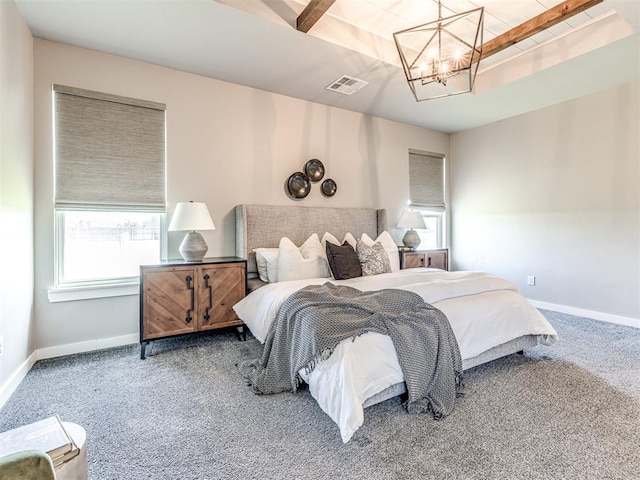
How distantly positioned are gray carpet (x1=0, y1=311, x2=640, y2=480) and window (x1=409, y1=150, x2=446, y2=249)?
3139 millimetres

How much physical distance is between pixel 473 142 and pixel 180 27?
4.69 m

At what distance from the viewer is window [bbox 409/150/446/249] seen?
5512 millimetres

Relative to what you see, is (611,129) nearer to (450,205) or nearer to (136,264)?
(450,205)

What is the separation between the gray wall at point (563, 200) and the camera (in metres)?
3.92

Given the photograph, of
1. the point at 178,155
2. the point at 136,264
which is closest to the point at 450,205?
the point at 178,155

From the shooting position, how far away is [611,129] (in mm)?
3994

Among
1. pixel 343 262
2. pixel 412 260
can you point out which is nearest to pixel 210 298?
pixel 343 262

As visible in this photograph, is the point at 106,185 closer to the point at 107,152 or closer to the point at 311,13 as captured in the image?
the point at 107,152

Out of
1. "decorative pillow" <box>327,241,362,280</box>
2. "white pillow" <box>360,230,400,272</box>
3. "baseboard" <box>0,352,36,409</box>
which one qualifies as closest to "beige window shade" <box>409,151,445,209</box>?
"white pillow" <box>360,230,400,272</box>

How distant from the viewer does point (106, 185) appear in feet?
10.5

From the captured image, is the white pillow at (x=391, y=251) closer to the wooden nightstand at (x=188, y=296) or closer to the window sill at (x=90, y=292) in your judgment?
the wooden nightstand at (x=188, y=296)

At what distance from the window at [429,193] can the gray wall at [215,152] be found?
24cm

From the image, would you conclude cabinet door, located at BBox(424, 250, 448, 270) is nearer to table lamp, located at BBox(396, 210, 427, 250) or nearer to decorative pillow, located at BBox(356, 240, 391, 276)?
table lamp, located at BBox(396, 210, 427, 250)

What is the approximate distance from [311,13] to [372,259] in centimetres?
232
